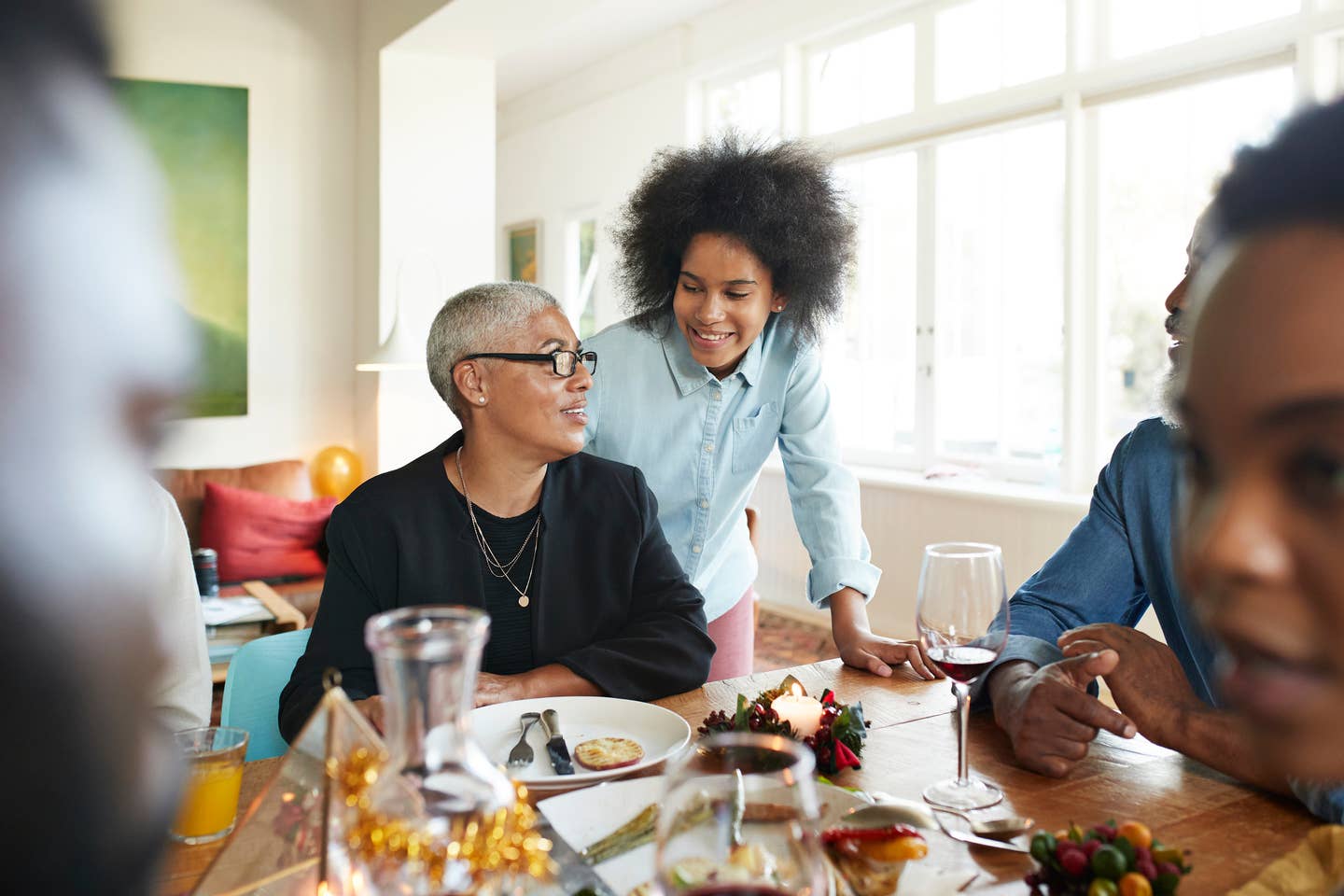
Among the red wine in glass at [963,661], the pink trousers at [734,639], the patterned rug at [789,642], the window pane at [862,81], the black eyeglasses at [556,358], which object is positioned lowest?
the patterned rug at [789,642]

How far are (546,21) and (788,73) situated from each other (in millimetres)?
2165

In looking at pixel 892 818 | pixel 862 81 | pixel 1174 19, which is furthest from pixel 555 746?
pixel 862 81

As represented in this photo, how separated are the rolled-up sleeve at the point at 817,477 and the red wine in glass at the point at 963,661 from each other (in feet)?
3.75

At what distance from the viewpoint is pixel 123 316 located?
268mm

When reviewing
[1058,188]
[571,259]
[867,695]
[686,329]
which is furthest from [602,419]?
[571,259]

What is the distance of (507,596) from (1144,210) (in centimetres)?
405

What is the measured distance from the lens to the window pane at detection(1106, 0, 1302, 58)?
438 centimetres

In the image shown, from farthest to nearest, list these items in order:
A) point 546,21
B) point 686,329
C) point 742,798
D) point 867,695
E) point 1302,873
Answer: point 546,21
point 686,329
point 867,695
point 1302,873
point 742,798

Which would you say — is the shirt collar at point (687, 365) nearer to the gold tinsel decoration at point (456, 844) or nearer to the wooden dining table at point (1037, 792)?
the wooden dining table at point (1037, 792)

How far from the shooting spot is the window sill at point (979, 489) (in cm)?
491

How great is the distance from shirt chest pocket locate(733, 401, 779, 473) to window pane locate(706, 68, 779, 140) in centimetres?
456

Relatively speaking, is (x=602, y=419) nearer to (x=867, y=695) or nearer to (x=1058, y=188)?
(x=867, y=695)

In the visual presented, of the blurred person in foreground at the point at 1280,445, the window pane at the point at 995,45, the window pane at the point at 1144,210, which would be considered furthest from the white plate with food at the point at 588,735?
the window pane at the point at 995,45

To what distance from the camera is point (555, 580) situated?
196 centimetres
